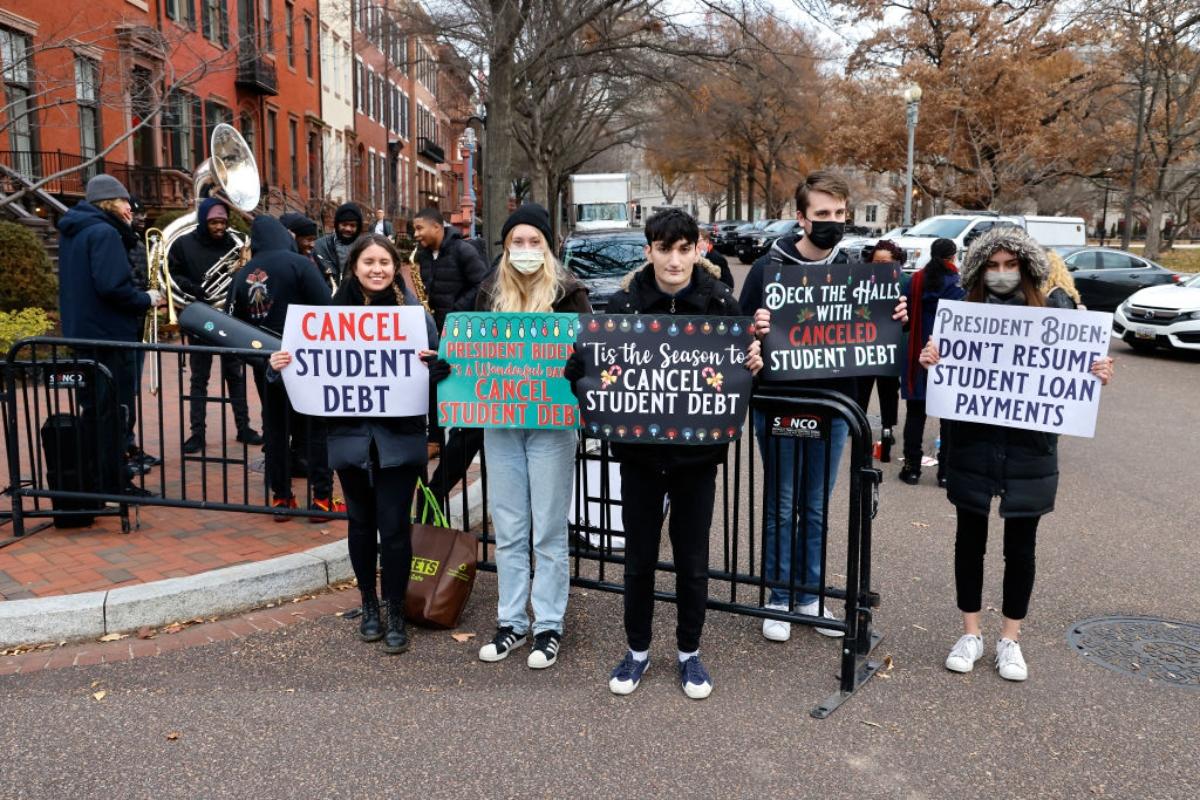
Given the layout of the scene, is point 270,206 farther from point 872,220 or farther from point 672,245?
point 872,220

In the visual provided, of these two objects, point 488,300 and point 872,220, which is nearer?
point 488,300

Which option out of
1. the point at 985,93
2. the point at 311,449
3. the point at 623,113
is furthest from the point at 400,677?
the point at 985,93

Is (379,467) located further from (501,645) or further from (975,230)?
(975,230)

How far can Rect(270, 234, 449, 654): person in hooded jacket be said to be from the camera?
4320 millimetres

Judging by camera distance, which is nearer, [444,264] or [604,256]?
[444,264]

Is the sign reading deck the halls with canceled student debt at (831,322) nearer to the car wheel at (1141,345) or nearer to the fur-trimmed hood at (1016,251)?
the fur-trimmed hood at (1016,251)

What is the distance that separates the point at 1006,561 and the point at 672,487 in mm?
1515

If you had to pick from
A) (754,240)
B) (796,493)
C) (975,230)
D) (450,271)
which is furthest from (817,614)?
Answer: (754,240)

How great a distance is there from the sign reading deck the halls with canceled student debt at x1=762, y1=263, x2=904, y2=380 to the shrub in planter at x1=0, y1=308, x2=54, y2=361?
8664 millimetres

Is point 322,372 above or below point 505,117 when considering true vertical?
below

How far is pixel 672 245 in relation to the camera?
3.81 meters

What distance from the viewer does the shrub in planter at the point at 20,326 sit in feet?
32.5

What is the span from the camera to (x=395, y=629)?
4426 millimetres

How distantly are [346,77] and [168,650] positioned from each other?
40.1 meters
